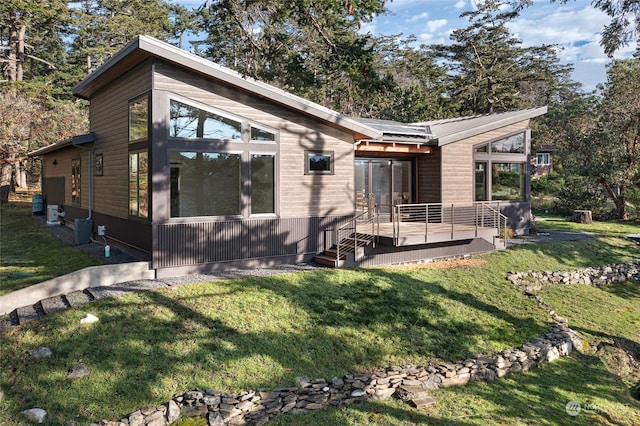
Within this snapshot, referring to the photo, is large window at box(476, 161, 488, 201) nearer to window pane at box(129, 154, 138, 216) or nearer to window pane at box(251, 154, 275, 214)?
window pane at box(251, 154, 275, 214)

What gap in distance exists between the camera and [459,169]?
49.0 feet

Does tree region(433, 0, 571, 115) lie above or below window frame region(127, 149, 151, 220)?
above

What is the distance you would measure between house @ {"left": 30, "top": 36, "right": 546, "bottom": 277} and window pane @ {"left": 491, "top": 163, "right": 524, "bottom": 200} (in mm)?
1458

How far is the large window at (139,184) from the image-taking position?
30.9 ft

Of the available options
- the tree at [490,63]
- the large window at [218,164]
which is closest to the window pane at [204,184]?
the large window at [218,164]

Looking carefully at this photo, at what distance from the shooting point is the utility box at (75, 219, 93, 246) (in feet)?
42.5

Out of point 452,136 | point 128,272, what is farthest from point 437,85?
point 128,272

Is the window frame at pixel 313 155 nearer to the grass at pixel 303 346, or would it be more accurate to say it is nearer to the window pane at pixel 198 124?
the window pane at pixel 198 124

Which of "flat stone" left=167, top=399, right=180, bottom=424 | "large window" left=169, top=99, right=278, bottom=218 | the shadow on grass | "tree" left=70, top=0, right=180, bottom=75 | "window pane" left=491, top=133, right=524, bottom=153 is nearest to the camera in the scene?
"flat stone" left=167, top=399, right=180, bottom=424

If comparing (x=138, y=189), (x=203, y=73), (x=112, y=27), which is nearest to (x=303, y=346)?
(x=138, y=189)

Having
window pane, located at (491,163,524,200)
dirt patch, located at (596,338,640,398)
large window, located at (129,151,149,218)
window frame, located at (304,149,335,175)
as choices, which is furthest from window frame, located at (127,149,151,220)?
window pane, located at (491,163,524,200)

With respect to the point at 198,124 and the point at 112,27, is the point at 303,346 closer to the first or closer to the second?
the point at 198,124

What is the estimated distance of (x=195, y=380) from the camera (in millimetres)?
5961

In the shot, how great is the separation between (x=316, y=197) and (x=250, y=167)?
1951mm
